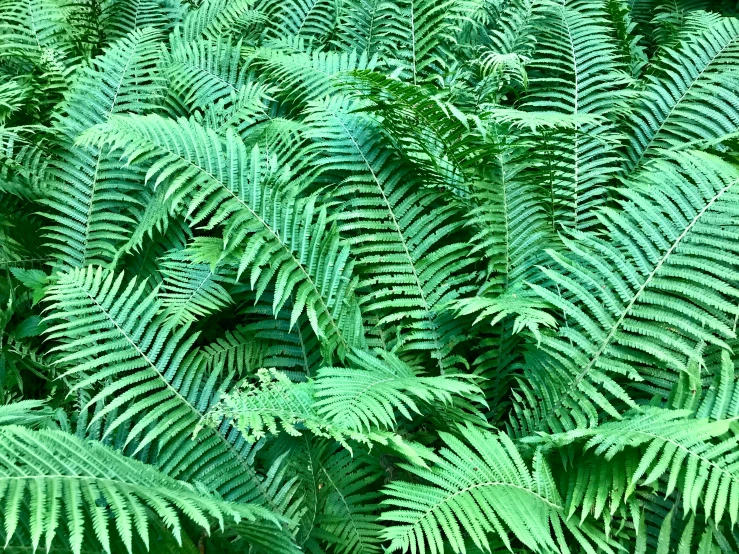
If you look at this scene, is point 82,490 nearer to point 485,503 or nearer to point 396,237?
point 485,503

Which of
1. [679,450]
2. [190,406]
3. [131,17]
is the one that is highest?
[131,17]

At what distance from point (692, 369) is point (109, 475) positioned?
1.45 metres

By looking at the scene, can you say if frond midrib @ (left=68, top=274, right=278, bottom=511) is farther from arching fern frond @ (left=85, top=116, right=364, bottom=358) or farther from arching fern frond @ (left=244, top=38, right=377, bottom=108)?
arching fern frond @ (left=244, top=38, right=377, bottom=108)

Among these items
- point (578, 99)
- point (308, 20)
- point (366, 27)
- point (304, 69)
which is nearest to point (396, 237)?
point (304, 69)

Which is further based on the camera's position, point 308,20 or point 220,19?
point 308,20

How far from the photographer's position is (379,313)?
1.97m

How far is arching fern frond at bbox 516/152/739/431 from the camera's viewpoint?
165cm

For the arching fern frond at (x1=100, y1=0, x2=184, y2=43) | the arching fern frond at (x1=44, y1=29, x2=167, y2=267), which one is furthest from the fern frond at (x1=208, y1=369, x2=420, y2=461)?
the arching fern frond at (x1=100, y1=0, x2=184, y2=43)

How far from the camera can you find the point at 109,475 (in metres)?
1.35

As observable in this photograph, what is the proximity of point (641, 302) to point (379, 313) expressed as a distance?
2.53 ft

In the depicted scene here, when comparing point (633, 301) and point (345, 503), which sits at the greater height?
point (633, 301)

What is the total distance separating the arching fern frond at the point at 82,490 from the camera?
1175mm

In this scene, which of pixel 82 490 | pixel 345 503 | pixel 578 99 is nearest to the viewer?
pixel 82 490

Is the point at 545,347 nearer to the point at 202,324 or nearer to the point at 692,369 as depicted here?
the point at 692,369
